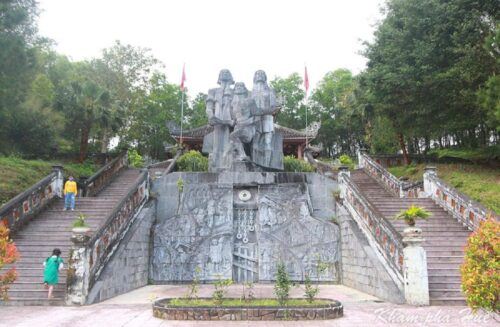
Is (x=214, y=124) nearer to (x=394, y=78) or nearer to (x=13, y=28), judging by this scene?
(x=13, y=28)

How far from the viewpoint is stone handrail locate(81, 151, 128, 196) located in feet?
54.6

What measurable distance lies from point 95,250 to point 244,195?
5063 millimetres

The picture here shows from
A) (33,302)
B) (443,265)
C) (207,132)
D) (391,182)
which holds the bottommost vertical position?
(33,302)

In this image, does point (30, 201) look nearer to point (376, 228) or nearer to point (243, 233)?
point (243, 233)

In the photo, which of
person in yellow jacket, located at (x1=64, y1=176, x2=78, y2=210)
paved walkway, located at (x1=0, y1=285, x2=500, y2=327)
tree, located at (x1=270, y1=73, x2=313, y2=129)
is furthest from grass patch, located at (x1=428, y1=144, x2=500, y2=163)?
tree, located at (x1=270, y1=73, x2=313, y2=129)

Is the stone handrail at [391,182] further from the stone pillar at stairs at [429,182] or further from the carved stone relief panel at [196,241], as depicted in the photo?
the carved stone relief panel at [196,241]

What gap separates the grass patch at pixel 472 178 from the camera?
1432cm

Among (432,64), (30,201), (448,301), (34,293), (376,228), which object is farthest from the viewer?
(432,64)

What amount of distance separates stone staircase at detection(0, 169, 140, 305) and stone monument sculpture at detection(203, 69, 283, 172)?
4.07m

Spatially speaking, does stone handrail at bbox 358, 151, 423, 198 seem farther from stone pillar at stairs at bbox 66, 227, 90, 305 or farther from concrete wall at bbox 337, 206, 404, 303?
stone pillar at stairs at bbox 66, 227, 90, 305

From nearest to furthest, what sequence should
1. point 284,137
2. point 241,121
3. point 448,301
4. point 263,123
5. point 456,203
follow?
point 448,301
point 456,203
point 241,121
point 263,123
point 284,137

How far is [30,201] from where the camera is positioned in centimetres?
1255

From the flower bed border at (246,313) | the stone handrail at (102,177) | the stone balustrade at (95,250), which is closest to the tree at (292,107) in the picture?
the stone handrail at (102,177)

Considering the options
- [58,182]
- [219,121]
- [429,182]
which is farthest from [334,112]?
[58,182]
